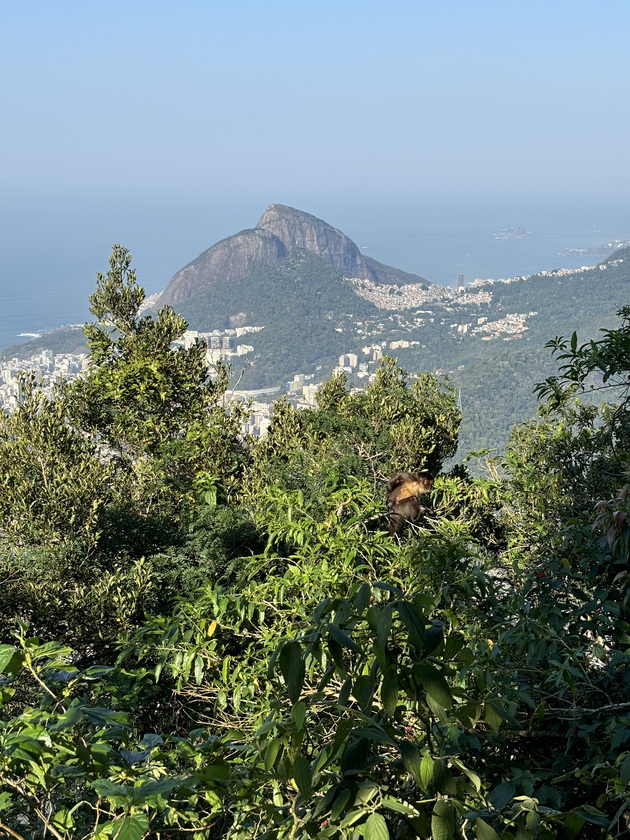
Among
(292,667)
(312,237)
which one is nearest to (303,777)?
(292,667)

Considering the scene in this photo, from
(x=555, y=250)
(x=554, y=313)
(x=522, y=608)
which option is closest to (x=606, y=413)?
(x=522, y=608)

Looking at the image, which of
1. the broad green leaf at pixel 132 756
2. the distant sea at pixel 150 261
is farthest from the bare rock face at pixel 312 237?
the broad green leaf at pixel 132 756

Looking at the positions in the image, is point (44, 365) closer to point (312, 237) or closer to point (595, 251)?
point (312, 237)

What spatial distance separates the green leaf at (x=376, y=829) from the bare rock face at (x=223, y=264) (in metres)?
83.6

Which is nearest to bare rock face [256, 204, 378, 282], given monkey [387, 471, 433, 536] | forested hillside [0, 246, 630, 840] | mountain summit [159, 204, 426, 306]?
mountain summit [159, 204, 426, 306]

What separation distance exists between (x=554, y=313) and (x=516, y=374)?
1946cm

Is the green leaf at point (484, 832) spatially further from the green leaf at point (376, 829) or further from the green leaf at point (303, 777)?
the green leaf at point (303, 777)

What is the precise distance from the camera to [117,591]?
19.7ft

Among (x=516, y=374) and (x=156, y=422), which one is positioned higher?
(x=156, y=422)

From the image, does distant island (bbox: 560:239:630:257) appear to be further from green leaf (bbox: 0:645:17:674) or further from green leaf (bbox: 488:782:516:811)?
green leaf (bbox: 0:645:17:674)

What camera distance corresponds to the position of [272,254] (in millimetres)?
88750

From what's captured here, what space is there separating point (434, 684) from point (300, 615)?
2381mm

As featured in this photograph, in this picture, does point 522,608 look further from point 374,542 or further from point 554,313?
point 554,313

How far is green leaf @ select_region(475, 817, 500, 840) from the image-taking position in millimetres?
1065
